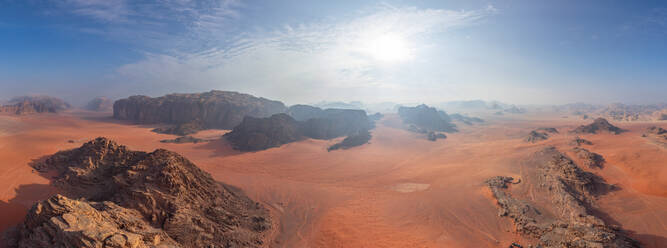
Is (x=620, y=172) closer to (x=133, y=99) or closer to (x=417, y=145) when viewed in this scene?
(x=417, y=145)

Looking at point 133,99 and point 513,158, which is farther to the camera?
point 133,99

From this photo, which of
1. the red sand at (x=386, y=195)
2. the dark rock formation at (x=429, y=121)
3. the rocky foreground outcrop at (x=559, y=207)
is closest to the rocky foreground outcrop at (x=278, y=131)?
the red sand at (x=386, y=195)

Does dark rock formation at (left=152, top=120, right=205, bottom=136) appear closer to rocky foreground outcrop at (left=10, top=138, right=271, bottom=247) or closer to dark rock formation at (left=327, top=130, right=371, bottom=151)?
dark rock formation at (left=327, top=130, right=371, bottom=151)

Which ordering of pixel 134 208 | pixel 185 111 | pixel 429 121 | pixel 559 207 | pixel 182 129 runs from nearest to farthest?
pixel 134 208 < pixel 559 207 < pixel 182 129 < pixel 185 111 < pixel 429 121

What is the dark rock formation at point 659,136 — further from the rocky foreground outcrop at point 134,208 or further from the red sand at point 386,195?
the rocky foreground outcrop at point 134,208

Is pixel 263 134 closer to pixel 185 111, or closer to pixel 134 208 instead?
pixel 134 208

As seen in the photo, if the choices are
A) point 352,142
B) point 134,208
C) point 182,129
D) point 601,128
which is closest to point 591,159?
point 352,142

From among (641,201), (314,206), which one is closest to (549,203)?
(641,201)
